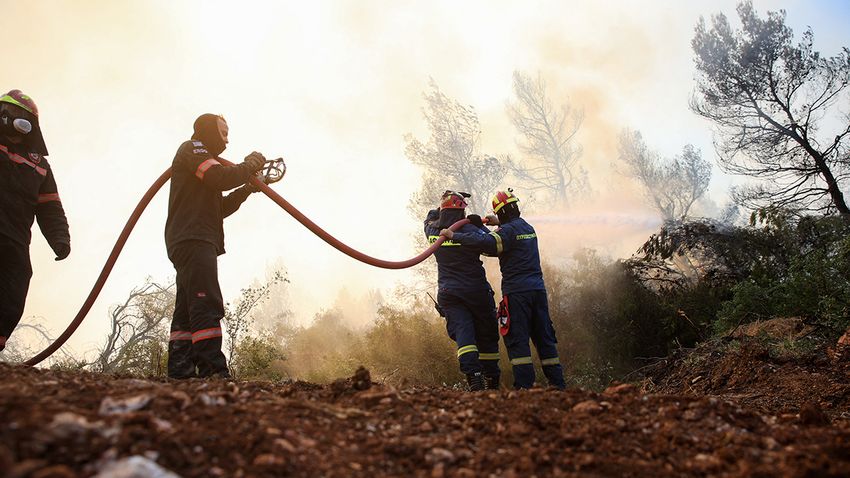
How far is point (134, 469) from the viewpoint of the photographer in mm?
1535

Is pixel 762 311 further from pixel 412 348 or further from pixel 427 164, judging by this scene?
pixel 427 164

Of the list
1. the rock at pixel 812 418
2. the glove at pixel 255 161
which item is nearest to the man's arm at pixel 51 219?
the glove at pixel 255 161

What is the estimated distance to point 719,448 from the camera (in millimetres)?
2145

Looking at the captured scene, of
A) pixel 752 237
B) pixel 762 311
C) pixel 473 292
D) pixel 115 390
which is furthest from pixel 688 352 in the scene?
pixel 115 390

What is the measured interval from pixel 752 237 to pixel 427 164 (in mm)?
16736

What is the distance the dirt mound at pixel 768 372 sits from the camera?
16.8ft

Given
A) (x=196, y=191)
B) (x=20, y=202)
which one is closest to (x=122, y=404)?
(x=196, y=191)

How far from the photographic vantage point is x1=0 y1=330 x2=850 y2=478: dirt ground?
5.45ft

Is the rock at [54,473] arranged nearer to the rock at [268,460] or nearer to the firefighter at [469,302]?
the rock at [268,460]

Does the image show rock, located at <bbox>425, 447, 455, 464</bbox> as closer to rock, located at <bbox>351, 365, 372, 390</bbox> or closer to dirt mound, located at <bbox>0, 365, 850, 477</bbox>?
dirt mound, located at <bbox>0, 365, 850, 477</bbox>

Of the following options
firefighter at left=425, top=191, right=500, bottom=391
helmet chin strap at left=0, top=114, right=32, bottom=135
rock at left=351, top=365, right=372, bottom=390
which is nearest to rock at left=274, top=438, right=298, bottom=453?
rock at left=351, top=365, right=372, bottom=390

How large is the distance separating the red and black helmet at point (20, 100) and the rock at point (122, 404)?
158 inches

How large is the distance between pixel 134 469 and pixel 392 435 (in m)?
0.98

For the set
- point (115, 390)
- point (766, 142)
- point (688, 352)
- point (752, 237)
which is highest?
point (766, 142)
